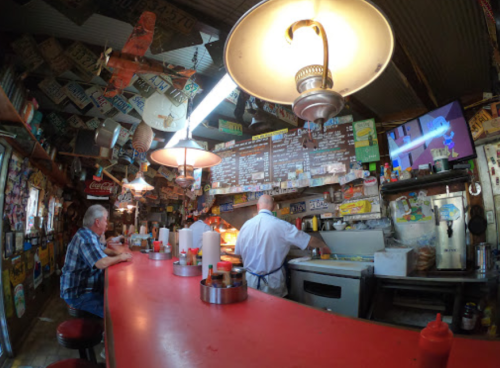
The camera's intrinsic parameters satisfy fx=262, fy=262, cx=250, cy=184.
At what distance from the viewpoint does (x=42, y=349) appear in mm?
3758

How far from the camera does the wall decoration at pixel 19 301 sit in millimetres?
3773

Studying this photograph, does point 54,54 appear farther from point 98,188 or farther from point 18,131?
point 98,188

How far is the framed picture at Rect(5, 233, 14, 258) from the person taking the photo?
3.53m

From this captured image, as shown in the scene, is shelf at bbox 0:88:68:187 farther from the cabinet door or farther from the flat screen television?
the flat screen television

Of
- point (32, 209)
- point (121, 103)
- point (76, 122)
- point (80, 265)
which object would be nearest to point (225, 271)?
point (80, 265)

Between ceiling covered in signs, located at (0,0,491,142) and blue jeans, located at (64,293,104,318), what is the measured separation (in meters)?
2.51

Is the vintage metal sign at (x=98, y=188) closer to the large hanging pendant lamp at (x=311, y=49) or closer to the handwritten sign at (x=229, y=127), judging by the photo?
the handwritten sign at (x=229, y=127)

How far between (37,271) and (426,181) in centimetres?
700

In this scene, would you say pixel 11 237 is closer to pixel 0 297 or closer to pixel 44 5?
pixel 0 297

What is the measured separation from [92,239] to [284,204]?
10.7 feet

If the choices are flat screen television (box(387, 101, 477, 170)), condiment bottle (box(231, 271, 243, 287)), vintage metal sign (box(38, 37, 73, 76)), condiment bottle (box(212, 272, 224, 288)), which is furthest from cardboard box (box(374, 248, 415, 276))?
vintage metal sign (box(38, 37, 73, 76))

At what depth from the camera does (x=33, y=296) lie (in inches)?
186

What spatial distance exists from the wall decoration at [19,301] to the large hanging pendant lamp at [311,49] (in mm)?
4678

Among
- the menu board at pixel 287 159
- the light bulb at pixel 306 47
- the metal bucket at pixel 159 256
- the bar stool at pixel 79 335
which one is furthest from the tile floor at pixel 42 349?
the light bulb at pixel 306 47
